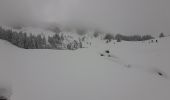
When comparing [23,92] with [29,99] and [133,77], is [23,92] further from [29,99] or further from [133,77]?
[133,77]

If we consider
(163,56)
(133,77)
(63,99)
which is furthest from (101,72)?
(163,56)

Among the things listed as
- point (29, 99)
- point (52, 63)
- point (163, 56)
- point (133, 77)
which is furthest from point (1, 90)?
point (163, 56)

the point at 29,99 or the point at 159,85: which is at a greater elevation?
the point at 29,99

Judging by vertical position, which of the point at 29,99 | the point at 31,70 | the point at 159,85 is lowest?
the point at 159,85

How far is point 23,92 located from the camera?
37.2 feet

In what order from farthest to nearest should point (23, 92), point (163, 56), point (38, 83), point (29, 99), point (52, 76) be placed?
1. point (163, 56)
2. point (52, 76)
3. point (38, 83)
4. point (23, 92)
5. point (29, 99)

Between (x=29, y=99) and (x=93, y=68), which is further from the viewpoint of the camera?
(x=93, y=68)

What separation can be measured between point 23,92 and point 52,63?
785cm

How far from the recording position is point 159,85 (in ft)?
55.9

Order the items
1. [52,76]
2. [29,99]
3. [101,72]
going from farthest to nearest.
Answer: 1. [101,72]
2. [52,76]
3. [29,99]

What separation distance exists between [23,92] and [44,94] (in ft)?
5.42

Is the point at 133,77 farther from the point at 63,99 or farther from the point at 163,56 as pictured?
the point at 163,56

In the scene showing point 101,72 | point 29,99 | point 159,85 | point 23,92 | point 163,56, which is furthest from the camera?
point 163,56

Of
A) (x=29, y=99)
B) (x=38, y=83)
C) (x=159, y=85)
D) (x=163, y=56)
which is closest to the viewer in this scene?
(x=29, y=99)
